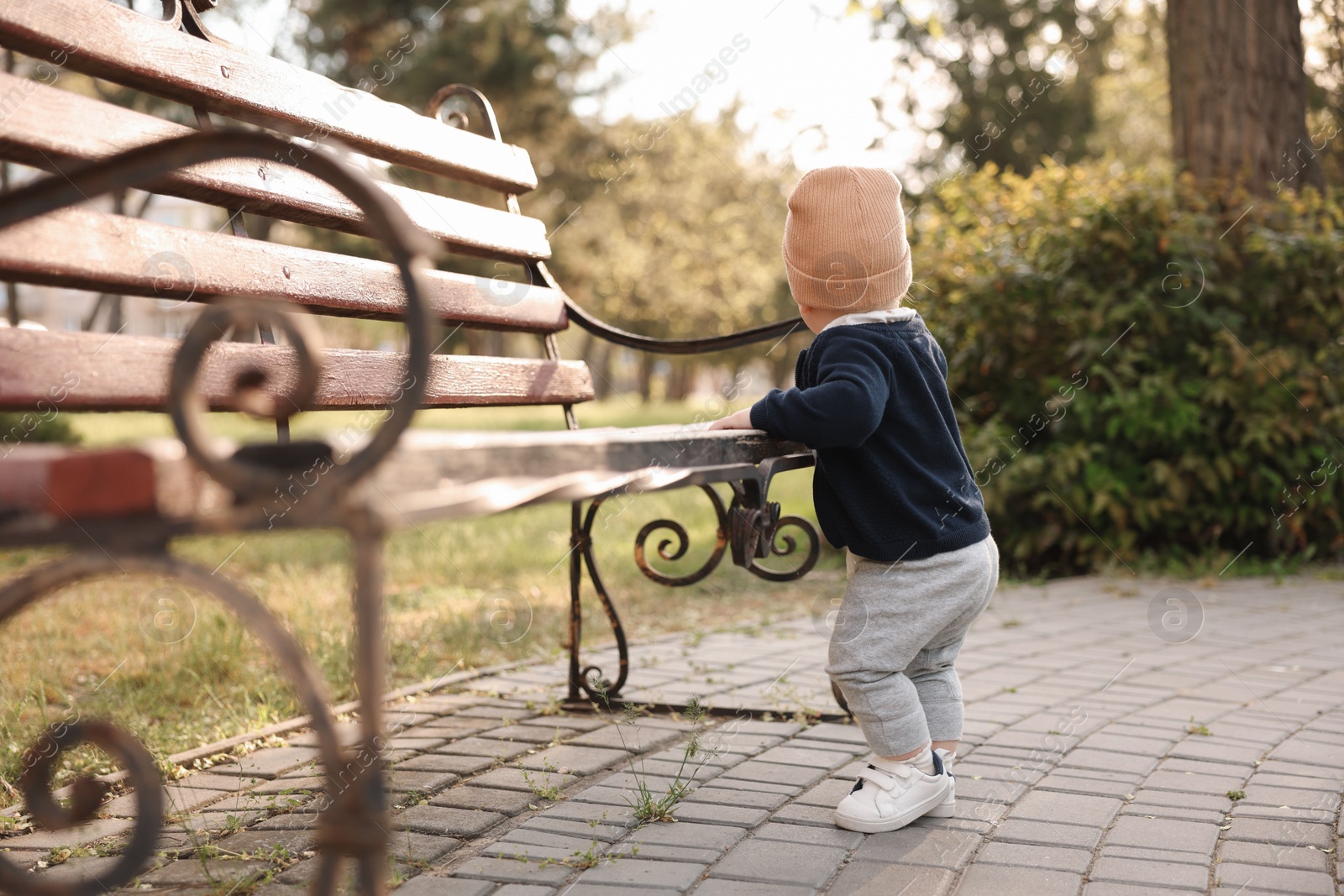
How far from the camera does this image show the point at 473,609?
498cm

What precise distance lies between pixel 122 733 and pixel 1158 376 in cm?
551

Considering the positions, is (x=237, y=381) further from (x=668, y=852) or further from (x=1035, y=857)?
(x=1035, y=857)

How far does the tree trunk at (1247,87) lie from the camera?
262 inches

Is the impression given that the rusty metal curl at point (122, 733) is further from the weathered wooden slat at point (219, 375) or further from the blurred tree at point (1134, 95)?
the blurred tree at point (1134, 95)

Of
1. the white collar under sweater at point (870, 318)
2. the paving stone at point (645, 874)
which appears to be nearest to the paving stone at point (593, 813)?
the paving stone at point (645, 874)

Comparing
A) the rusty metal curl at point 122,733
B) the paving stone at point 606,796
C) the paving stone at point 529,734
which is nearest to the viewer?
the rusty metal curl at point 122,733

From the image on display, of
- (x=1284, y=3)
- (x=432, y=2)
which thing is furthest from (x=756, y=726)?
(x=432, y=2)

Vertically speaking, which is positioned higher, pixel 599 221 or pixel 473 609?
pixel 599 221

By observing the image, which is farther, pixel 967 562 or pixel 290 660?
pixel 967 562

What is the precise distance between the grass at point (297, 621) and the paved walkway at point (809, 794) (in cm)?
42

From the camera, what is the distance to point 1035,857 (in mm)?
2213

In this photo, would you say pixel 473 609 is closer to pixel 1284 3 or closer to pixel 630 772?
pixel 630 772

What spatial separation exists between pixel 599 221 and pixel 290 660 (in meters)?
24.7

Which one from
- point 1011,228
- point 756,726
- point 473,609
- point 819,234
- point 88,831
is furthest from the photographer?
point 1011,228
